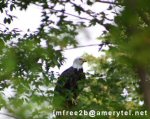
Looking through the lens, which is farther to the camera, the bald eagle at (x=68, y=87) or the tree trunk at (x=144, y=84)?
the bald eagle at (x=68, y=87)

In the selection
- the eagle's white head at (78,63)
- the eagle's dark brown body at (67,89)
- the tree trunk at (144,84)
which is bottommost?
the tree trunk at (144,84)

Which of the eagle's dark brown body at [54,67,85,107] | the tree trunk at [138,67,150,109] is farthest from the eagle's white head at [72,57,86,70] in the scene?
the tree trunk at [138,67,150,109]

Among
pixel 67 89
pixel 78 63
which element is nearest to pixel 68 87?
pixel 67 89

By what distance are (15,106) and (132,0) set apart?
1.00 m

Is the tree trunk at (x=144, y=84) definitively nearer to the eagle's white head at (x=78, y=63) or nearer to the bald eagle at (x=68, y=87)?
the bald eagle at (x=68, y=87)

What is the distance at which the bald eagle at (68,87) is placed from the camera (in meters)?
3.19

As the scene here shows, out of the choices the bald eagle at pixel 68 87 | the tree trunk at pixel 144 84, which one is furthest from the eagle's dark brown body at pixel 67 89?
the tree trunk at pixel 144 84

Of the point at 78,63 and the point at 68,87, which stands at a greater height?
the point at 78,63

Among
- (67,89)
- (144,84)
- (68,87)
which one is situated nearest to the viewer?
(144,84)

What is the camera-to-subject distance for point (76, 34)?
2.50 m

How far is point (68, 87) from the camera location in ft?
22.7

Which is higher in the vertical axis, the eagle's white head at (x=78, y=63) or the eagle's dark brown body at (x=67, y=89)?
the eagle's white head at (x=78, y=63)

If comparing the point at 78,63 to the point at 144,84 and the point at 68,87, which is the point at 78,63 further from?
the point at 144,84

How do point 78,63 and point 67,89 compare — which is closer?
point 67,89
